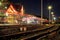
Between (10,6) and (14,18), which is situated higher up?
(10,6)

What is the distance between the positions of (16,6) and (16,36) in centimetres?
7475

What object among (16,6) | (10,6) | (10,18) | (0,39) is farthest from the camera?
(16,6)

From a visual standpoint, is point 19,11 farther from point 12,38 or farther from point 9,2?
point 12,38

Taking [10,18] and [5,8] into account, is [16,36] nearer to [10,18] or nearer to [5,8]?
[10,18]

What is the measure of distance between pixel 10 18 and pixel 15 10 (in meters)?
13.9

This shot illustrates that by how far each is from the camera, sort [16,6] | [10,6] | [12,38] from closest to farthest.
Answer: [12,38] → [10,6] → [16,6]

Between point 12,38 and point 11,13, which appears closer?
point 12,38

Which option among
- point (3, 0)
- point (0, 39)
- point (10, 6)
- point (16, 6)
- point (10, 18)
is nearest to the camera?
point (0, 39)

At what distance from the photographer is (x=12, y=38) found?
39.8ft

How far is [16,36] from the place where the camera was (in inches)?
506

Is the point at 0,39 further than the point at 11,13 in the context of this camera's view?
No

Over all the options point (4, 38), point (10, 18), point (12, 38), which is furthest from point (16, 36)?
point (10, 18)

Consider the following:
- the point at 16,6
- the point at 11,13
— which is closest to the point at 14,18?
the point at 11,13

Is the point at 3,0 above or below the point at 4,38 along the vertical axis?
above
